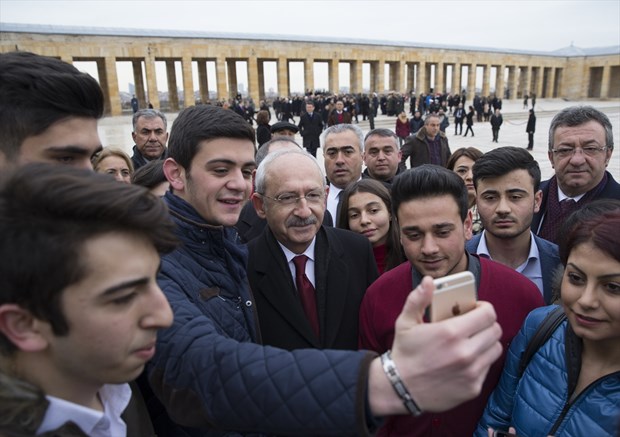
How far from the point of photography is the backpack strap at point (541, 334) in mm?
1861

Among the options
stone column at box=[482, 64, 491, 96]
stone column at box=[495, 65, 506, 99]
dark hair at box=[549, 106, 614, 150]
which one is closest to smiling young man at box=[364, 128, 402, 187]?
dark hair at box=[549, 106, 614, 150]

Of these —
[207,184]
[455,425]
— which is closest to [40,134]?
[207,184]

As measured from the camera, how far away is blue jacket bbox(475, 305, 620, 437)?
1.61 meters

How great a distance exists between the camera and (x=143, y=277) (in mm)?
1082

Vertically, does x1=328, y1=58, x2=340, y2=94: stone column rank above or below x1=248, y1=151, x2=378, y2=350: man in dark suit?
above

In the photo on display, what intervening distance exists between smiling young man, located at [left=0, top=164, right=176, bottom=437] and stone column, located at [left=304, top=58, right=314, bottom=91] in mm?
40593

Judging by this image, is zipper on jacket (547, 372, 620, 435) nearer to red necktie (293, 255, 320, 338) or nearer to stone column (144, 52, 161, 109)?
red necktie (293, 255, 320, 338)

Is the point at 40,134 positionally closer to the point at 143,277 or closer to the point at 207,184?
the point at 207,184

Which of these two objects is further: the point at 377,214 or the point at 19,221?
Result: the point at 377,214

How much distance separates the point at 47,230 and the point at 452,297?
97cm

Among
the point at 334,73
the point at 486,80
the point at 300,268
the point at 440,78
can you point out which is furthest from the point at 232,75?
the point at 300,268

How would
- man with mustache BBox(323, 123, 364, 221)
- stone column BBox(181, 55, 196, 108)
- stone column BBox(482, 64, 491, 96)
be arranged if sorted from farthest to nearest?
stone column BBox(482, 64, 491, 96), stone column BBox(181, 55, 196, 108), man with mustache BBox(323, 123, 364, 221)

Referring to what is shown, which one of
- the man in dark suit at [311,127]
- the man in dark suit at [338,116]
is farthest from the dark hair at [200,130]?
the man in dark suit at [338,116]

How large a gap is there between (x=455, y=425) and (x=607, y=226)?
1156 millimetres
